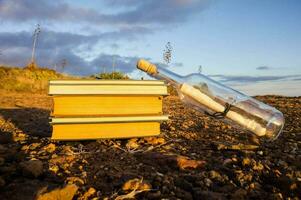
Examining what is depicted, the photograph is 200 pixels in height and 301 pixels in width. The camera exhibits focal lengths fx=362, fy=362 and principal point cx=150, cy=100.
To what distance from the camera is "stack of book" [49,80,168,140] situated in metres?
4.84

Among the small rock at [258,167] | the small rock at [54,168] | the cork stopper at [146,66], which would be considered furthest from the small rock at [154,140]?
the small rock at [54,168]

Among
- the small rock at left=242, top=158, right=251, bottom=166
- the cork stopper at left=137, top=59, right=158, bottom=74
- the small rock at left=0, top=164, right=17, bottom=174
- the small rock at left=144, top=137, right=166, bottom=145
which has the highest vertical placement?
the cork stopper at left=137, top=59, right=158, bottom=74

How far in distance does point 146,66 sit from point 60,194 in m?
2.34

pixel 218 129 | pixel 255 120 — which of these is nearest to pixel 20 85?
pixel 218 129

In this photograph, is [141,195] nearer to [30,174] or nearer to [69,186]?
[69,186]

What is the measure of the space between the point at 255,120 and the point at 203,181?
6.84 feet

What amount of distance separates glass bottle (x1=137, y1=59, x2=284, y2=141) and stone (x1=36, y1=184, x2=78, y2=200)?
2.16 meters

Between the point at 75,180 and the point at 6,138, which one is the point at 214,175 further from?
the point at 6,138

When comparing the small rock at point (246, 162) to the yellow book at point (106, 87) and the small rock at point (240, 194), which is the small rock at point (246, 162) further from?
the yellow book at point (106, 87)

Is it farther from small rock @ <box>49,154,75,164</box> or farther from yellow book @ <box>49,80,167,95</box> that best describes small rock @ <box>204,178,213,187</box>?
yellow book @ <box>49,80,167,95</box>

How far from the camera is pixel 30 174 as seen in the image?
3.40 meters

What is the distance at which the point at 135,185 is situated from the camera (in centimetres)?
306

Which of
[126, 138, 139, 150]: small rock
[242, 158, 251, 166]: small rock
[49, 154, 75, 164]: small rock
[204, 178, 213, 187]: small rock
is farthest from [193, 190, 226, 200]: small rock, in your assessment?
[126, 138, 139, 150]: small rock

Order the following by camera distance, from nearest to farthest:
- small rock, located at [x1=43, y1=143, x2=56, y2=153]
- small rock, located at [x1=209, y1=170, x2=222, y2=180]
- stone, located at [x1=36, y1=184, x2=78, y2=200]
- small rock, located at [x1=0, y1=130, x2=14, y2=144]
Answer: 1. stone, located at [x1=36, y1=184, x2=78, y2=200]
2. small rock, located at [x1=209, y1=170, x2=222, y2=180]
3. small rock, located at [x1=43, y1=143, x2=56, y2=153]
4. small rock, located at [x1=0, y1=130, x2=14, y2=144]
